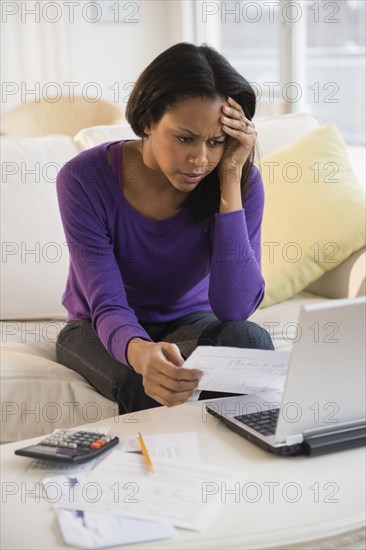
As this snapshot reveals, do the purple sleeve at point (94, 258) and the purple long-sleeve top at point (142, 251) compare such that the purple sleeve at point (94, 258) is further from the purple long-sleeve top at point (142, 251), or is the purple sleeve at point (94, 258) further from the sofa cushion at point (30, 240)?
the sofa cushion at point (30, 240)

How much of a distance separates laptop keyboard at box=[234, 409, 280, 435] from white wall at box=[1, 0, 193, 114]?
3734 mm

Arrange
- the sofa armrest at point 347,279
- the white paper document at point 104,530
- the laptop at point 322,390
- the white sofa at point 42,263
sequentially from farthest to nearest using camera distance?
the sofa armrest at point 347,279, the white sofa at point 42,263, the laptop at point 322,390, the white paper document at point 104,530

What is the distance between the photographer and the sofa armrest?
2145 mm

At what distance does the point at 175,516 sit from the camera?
1.00 meters

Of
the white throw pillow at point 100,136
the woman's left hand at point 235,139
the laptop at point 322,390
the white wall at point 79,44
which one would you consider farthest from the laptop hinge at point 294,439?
the white wall at point 79,44

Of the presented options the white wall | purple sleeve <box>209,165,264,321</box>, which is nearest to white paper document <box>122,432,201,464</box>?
purple sleeve <box>209,165,264,321</box>

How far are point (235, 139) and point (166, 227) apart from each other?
0.24m

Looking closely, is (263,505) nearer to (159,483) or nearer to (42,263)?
(159,483)

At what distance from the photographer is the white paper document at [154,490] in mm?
1010

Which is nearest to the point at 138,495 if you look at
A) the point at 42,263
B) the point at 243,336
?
the point at 243,336

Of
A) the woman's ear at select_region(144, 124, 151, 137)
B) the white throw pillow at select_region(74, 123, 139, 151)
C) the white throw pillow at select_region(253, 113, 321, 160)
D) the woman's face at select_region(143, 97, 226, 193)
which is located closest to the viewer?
the woman's face at select_region(143, 97, 226, 193)

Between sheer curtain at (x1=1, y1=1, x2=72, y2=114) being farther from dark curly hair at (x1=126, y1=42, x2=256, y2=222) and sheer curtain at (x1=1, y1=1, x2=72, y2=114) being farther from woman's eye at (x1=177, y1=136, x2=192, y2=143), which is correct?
woman's eye at (x1=177, y1=136, x2=192, y2=143)

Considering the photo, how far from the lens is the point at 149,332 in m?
1.81

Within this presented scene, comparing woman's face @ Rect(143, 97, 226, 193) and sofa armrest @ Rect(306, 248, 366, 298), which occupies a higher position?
woman's face @ Rect(143, 97, 226, 193)
